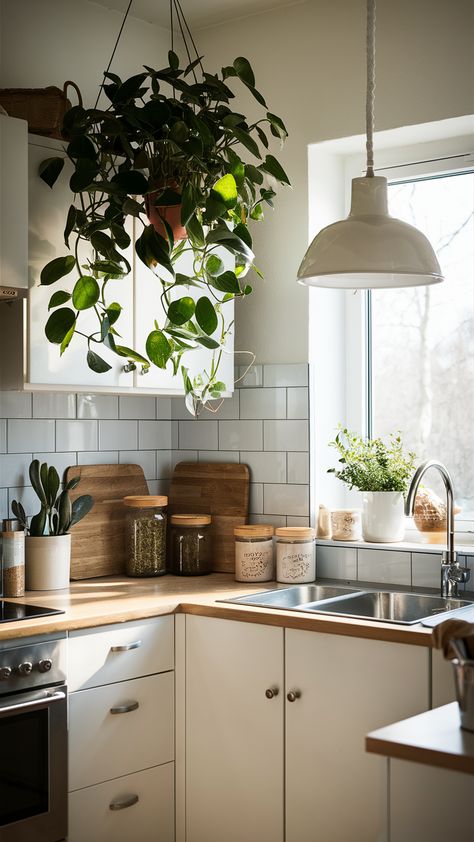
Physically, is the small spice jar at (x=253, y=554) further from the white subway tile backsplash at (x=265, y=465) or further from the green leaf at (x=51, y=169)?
the green leaf at (x=51, y=169)

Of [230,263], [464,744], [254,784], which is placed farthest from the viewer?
[230,263]

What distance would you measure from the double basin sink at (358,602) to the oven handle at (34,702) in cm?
60

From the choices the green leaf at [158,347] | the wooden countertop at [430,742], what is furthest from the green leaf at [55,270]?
the wooden countertop at [430,742]

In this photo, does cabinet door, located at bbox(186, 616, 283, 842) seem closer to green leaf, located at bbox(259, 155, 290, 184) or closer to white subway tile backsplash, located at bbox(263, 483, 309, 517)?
white subway tile backsplash, located at bbox(263, 483, 309, 517)

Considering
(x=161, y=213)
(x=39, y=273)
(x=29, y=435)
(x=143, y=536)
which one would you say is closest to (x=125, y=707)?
(x=143, y=536)

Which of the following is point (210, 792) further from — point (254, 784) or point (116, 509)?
point (116, 509)

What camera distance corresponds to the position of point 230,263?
3.52m

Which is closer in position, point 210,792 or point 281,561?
point 210,792

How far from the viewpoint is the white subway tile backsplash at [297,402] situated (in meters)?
3.48

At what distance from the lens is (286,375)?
3.53 meters

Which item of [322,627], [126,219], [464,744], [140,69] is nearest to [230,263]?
[126,219]

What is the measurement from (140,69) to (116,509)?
64.1 inches

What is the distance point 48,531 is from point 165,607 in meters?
0.53

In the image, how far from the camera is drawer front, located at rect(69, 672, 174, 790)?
2676 mm
